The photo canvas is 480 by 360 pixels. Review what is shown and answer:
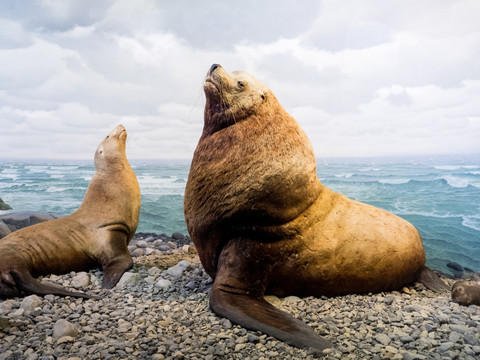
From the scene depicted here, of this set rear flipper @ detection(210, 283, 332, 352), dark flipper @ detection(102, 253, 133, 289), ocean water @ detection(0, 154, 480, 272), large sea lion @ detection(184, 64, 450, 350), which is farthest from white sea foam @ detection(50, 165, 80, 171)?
rear flipper @ detection(210, 283, 332, 352)

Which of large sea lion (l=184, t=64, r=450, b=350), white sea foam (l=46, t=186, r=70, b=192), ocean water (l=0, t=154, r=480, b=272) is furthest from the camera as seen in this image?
white sea foam (l=46, t=186, r=70, b=192)

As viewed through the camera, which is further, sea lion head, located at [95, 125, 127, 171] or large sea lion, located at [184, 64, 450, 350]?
sea lion head, located at [95, 125, 127, 171]

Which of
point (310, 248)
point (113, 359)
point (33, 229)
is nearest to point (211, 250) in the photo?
point (310, 248)

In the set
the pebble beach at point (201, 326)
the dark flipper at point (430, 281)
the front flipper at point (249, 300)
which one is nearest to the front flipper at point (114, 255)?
the pebble beach at point (201, 326)

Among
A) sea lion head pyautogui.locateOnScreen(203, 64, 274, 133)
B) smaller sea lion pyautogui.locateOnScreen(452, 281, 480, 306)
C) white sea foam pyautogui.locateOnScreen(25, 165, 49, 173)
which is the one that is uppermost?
sea lion head pyautogui.locateOnScreen(203, 64, 274, 133)

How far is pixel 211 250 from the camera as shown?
8.45ft

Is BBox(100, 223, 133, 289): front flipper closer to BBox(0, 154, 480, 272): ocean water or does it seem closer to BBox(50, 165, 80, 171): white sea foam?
BBox(0, 154, 480, 272): ocean water

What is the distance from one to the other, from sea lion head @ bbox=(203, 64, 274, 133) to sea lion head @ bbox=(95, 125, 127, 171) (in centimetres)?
188

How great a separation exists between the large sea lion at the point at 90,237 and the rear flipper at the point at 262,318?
120cm

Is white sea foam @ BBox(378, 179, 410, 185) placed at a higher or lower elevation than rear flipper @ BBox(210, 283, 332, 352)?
higher

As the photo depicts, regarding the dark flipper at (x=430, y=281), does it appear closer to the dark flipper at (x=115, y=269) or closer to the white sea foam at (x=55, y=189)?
the dark flipper at (x=115, y=269)

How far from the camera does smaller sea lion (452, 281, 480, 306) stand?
2.55 meters

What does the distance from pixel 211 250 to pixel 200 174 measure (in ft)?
1.74

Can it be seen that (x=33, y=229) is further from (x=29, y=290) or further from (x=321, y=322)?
(x=321, y=322)
